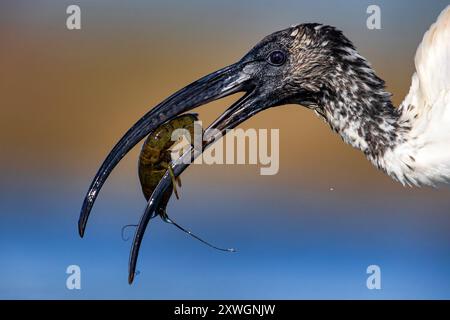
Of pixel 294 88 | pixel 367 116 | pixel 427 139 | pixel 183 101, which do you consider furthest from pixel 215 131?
pixel 427 139

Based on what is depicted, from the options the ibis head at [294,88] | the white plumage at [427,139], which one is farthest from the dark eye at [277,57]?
the white plumage at [427,139]

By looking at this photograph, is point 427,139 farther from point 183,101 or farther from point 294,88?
point 183,101

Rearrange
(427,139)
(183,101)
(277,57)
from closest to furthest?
(427,139)
(183,101)
(277,57)

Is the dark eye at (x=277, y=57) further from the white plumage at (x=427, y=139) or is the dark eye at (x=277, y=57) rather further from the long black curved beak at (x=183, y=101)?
the white plumage at (x=427, y=139)

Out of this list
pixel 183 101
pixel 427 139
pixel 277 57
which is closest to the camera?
pixel 427 139

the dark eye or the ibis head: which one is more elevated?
the dark eye

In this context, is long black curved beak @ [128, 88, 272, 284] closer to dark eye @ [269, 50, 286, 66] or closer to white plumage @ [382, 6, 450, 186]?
dark eye @ [269, 50, 286, 66]

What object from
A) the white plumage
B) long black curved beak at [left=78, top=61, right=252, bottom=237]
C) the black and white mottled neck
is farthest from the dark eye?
the white plumage
